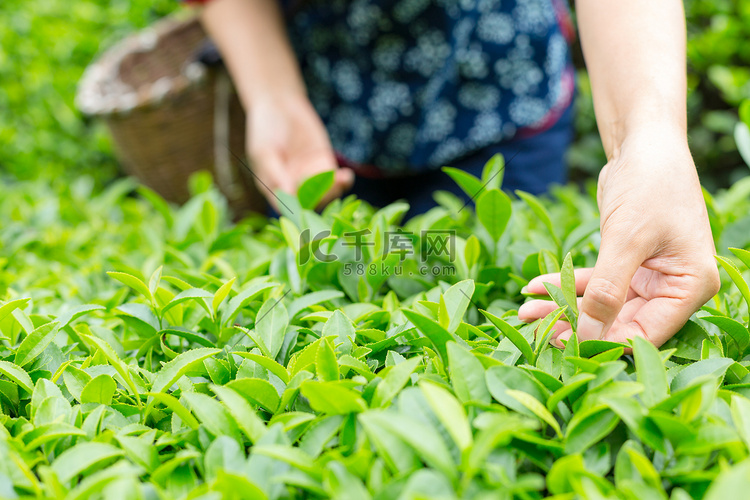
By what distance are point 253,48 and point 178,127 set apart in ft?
2.05

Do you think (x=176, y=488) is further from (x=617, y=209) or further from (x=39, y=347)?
(x=617, y=209)

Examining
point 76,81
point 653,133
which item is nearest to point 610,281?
point 653,133

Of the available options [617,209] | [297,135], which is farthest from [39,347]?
[297,135]

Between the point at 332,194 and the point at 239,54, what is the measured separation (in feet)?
1.84

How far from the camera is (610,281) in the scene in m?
0.74

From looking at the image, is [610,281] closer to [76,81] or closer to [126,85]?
[126,85]

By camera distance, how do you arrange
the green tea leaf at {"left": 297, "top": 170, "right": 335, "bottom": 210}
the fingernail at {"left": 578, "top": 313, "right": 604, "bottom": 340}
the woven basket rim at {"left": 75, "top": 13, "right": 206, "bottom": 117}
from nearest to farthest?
the fingernail at {"left": 578, "top": 313, "right": 604, "bottom": 340}, the green tea leaf at {"left": 297, "top": 170, "right": 335, "bottom": 210}, the woven basket rim at {"left": 75, "top": 13, "right": 206, "bottom": 117}

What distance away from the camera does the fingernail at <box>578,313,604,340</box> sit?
78 centimetres

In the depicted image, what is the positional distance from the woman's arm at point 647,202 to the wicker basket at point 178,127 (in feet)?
5.14

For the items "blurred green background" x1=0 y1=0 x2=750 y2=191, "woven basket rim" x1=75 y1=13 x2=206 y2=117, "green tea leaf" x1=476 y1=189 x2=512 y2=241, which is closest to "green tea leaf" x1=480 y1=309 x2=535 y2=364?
"green tea leaf" x1=476 y1=189 x2=512 y2=241

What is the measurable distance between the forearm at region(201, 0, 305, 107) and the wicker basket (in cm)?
36

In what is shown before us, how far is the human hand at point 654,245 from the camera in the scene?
0.75 m

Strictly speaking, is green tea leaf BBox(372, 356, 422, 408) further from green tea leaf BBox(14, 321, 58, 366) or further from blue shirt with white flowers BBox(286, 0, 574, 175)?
blue shirt with white flowers BBox(286, 0, 574, 175)

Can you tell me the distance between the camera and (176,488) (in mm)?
638
